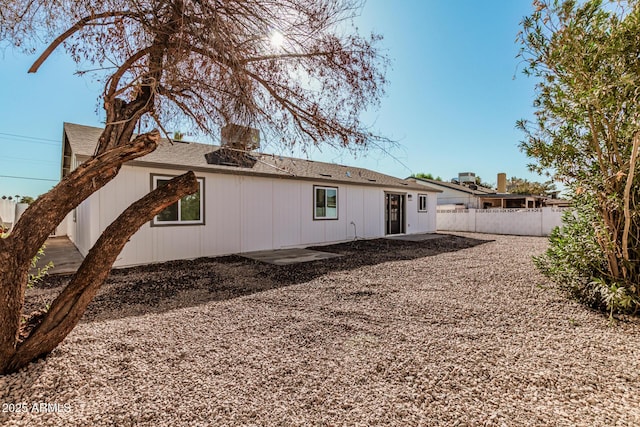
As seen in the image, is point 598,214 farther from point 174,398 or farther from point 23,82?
point 23,82

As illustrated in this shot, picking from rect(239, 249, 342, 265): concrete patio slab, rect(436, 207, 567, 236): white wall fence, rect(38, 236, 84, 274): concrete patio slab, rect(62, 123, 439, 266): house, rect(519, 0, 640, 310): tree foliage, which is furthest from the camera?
rect(436, 207, 567, 236): white wall fence

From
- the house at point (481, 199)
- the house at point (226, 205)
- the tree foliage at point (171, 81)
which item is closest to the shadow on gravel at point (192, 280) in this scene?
the house at point (226, 205)

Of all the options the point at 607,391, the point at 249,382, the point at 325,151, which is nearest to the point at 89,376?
the point at 249,382

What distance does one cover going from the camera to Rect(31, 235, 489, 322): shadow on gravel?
455 centimetres

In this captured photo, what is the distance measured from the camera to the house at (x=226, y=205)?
7.33 m

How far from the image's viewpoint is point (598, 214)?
13.6 ft

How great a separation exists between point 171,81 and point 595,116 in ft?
15.3

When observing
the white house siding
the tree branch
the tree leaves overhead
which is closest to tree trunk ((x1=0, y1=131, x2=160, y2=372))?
the tree leaves overhead

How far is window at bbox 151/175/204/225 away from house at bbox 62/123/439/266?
24mm

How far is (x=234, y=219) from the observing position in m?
9.17

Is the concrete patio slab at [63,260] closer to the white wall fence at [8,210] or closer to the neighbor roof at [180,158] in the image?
the neighbor roof at [180,158]

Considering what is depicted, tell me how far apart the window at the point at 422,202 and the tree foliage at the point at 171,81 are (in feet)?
44.5

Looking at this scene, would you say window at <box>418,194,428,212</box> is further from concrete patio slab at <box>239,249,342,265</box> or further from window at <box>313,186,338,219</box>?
concrete patio slab at <box>239,249,342,265</box>

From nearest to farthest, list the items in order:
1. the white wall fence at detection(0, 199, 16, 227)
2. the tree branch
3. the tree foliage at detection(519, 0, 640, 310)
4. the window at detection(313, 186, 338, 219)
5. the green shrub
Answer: the tree branch
the tree foliage at detection(519, 0, 640, 310)
the green shrub
the window at detection(313, 186, 338, 219)
the white wall fence at detection(0, 199, 16, 227)
